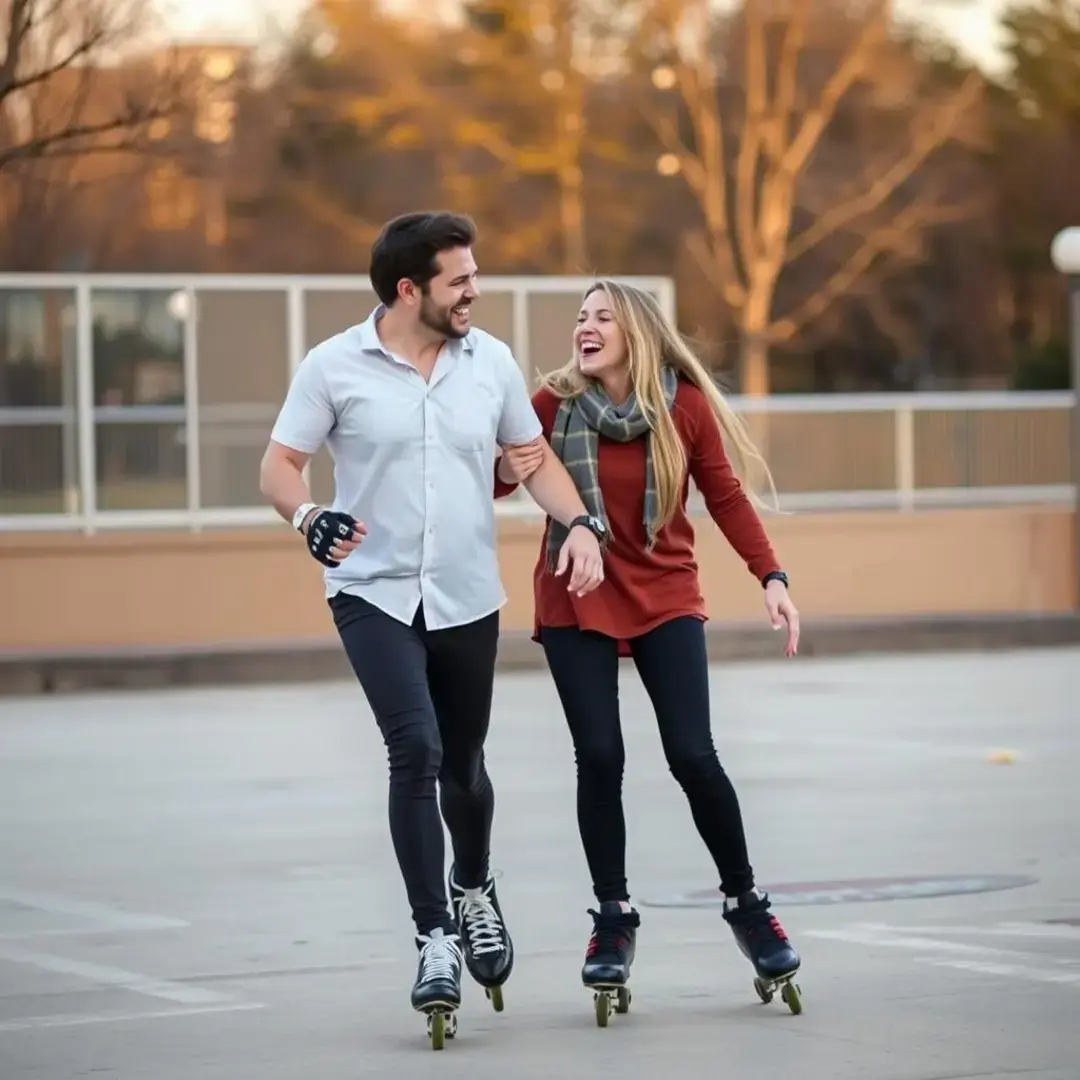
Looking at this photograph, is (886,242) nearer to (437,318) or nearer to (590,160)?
(590,160)

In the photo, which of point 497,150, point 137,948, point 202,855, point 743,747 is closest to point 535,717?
point 743,747

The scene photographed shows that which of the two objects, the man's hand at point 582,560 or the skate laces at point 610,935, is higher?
the man's hand at point 582,560

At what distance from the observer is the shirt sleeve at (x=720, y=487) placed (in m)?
6.96

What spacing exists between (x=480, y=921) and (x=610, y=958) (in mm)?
368

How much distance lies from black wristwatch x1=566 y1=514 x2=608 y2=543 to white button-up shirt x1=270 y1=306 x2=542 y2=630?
0.23 m

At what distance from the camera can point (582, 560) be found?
654 cm

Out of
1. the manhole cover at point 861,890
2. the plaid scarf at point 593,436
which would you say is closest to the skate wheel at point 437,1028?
the plaid scarf at point 593,436

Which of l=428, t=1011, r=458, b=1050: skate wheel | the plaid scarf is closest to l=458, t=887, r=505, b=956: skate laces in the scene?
l=428, t=1011, r=458, b=1050: skate wheel

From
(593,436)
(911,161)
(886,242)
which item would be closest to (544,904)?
(593,436)

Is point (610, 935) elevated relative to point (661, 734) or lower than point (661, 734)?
lower

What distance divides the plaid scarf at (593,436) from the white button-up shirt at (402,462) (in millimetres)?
208

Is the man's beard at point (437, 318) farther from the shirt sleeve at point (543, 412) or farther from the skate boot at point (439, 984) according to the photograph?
the skate boot at point (439, 984)

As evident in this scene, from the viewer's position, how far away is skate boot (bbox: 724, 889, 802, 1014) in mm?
6660

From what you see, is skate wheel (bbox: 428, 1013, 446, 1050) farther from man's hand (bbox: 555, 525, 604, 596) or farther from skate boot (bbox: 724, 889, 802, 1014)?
man's hand (bbox: 555, 525, 604, 596)
